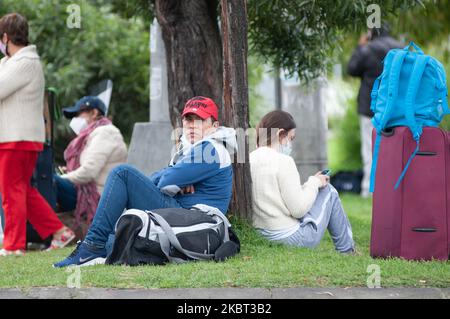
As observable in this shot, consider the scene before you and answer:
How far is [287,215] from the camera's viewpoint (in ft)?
20.6

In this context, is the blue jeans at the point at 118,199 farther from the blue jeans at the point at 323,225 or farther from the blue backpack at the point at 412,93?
the blue backpack at the point at 412,93

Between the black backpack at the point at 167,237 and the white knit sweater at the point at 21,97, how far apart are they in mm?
1913

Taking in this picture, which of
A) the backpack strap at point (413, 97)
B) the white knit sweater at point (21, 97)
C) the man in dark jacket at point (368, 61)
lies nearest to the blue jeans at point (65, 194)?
the white knit sweater at point (21, 97)

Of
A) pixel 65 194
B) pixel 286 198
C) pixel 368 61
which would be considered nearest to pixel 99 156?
pixel 65 194

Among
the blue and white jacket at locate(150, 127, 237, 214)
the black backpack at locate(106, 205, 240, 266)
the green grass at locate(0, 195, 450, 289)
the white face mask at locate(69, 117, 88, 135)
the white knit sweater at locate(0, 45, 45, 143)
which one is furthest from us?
the white face mask at locate(69, 117, 88, 135)

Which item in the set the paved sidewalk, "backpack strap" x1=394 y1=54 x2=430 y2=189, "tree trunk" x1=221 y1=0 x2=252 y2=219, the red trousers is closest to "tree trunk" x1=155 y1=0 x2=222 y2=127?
"tree trunk" x1=221 y1=0 x2=252 y2=219

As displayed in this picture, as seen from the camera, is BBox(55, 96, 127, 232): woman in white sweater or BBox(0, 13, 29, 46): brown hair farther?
BBox(55, 96, 127, 232): woman in white sweater

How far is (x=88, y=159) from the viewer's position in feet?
26.2

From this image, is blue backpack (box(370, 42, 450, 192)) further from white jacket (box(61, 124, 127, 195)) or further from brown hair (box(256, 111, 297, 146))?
white jacket (box(61, 124, 127, 195))

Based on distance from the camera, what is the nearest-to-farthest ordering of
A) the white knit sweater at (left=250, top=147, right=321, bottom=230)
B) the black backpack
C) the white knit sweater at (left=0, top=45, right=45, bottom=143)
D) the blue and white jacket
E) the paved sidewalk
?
the paved sidewalk < the black backpack < the blue and white jacket < the white knit sweater at (left=250, top=147, right=321, bottom=230) < the white knit sweater at (left=0, top=45, right=45, bottom=143)

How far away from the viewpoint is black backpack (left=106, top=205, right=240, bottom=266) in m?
5.46

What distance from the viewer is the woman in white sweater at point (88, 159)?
314 inches

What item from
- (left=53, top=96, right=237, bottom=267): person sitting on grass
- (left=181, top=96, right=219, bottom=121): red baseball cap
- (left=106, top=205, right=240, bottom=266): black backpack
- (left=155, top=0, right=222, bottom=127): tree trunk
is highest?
(left=155, top=0, right=222, bottom=127): tree trunk
